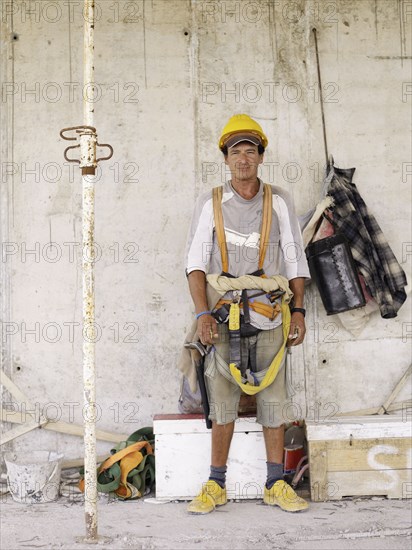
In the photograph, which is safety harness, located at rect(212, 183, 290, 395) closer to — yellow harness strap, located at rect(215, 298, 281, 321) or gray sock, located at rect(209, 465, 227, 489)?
yellow harness strap, located at rect(215, 298, 281, 321)

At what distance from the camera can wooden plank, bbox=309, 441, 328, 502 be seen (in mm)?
4754

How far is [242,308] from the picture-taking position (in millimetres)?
4605

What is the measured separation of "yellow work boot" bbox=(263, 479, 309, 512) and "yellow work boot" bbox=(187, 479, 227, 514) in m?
0.25

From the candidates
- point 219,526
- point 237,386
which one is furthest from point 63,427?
point 219,526

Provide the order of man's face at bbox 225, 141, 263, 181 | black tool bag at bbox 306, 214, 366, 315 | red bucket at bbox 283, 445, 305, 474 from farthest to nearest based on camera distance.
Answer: black tool bag at bbox 306, 214, 366, 315
red bucket at bbox 283, 445, 305, 474
man's face at bbox 225, 141, 263, 181

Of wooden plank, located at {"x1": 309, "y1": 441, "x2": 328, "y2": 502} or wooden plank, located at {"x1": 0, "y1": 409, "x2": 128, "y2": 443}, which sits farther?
wooden plank, located at {"x1": 0, "y1": 409, "x2": 128, "y2": 443}

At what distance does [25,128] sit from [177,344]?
1.66 m

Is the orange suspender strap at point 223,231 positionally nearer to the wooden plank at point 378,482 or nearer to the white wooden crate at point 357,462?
the white wooden crate at point 357,462

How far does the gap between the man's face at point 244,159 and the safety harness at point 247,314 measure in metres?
0.19

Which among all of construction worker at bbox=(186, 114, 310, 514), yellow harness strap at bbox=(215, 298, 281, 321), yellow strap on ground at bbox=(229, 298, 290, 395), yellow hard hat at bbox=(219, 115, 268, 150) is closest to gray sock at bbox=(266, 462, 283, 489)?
construction worker at bbox=(186, 114, 310, 514)

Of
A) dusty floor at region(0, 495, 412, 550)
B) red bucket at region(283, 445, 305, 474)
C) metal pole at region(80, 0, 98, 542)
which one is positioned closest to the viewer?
metal pole at region(80, 0, 98, 542)

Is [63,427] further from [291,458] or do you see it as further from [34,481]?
[291,458]

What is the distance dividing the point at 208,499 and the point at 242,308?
103 cm

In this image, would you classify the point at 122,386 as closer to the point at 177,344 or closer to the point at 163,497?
the point at 177,344
